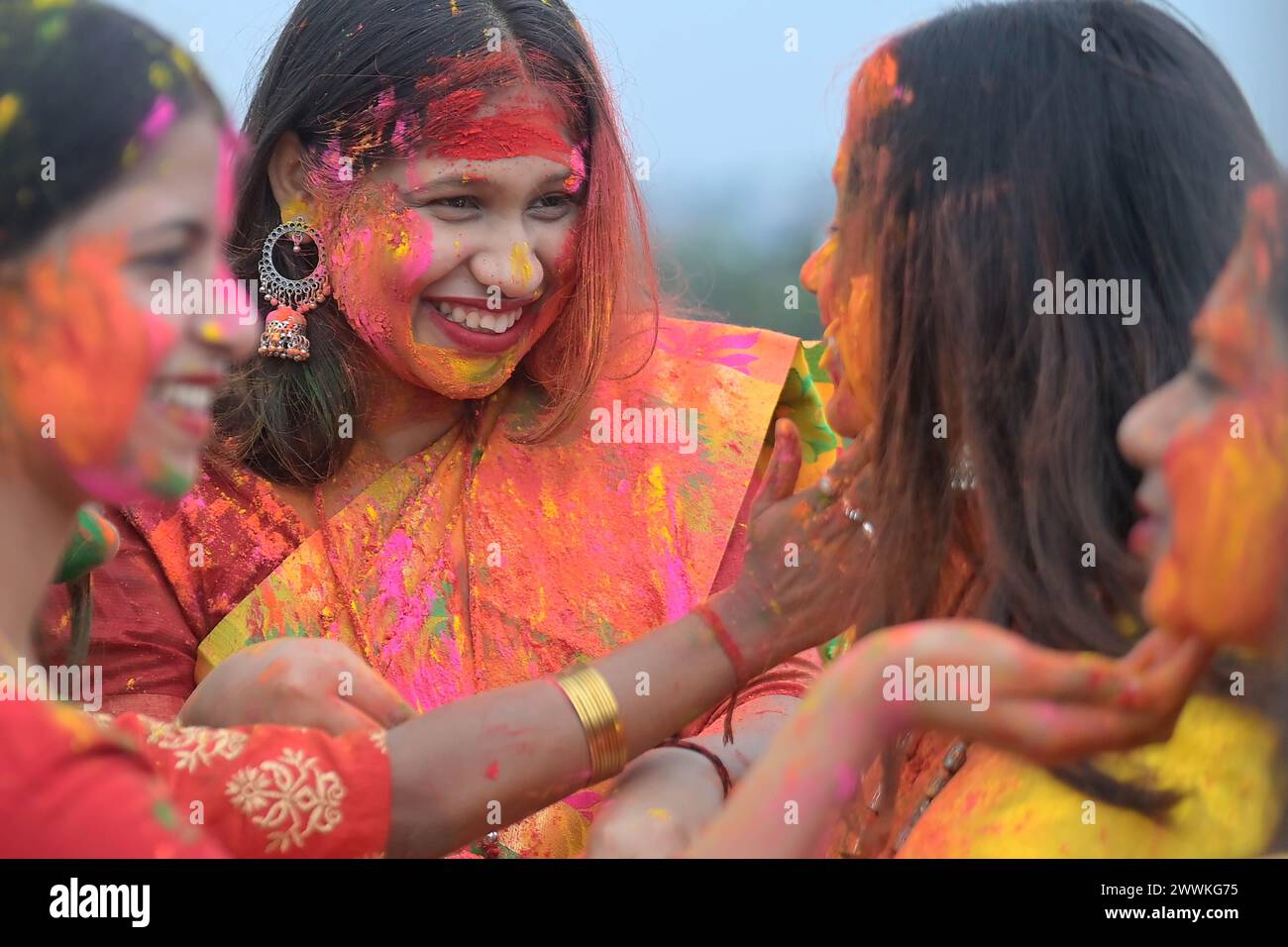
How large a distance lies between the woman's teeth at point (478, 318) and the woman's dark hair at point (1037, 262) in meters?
1.25

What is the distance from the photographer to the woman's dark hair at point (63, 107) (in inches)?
61.7

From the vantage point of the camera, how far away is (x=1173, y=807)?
169 centimetres

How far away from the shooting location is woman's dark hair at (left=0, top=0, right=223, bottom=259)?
5.15ft

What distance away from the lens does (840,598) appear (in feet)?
7.88

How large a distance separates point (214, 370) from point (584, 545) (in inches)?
63.7

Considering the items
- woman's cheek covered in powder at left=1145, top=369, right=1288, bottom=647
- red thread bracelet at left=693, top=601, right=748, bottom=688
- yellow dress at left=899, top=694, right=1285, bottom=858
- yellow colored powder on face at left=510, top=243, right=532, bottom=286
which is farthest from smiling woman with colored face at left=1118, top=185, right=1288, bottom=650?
yellow colored powder on face at left=510, top=243, right=532, bottom=286

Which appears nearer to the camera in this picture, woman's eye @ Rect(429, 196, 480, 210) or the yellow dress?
the yellow dress

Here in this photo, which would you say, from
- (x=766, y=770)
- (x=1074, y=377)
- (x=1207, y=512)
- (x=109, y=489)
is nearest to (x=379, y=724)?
(x=109, y=489)

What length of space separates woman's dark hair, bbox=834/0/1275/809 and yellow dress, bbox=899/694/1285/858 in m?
0.13

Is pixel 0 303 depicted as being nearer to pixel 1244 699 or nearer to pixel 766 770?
pixel 766 770

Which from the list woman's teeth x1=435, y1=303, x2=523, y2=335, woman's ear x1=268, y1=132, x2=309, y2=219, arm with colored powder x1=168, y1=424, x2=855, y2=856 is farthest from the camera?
woman's ear x1=268, y1=132, x2=309, y2=219

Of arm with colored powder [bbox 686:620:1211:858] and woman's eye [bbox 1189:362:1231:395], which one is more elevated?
woman's eye [bbox 1189:362:1231:395]

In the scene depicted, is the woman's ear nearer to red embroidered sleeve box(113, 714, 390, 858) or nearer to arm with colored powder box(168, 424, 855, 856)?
arm with colored powder box(168, 424, 855, 856)

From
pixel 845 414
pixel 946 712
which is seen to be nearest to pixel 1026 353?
pixel 845 414
